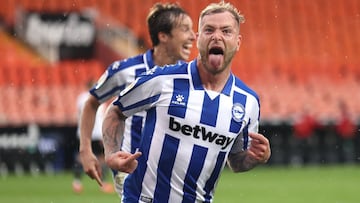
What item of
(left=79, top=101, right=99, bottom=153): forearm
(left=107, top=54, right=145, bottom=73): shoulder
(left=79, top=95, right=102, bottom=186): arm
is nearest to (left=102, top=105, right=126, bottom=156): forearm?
(left=79, top=95, right=102, bottom=186): arm

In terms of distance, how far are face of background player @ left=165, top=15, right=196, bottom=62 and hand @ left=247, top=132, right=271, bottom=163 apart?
2059mm

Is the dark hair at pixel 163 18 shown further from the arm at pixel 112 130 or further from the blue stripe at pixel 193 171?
the blue stripe at pixel 193 171

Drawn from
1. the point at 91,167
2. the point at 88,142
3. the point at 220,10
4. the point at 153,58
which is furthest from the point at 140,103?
the point at 153,58

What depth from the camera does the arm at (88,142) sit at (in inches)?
248

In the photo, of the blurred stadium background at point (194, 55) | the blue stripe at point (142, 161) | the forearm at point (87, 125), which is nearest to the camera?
the blue stripe at point (142, 161)

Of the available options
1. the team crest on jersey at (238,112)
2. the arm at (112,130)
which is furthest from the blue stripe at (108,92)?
the team crest on jersey at (238,112)

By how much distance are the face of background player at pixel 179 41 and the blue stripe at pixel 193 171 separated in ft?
6.46

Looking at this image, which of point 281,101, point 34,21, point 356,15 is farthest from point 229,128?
point 356,15

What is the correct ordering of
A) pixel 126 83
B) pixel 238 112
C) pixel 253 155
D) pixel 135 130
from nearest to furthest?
pixel 253 155, pixel 238 112, pixel 135 130, pixel 126 83

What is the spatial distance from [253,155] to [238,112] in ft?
0.89

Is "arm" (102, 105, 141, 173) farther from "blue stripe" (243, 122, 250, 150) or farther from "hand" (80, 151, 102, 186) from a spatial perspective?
"blue stripe" (243, 122, 250, 150)

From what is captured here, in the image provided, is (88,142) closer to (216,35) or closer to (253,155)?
(253,155)

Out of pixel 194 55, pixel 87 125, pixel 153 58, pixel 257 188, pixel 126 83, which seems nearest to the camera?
pixel 87 125

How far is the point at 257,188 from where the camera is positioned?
16344 mm
